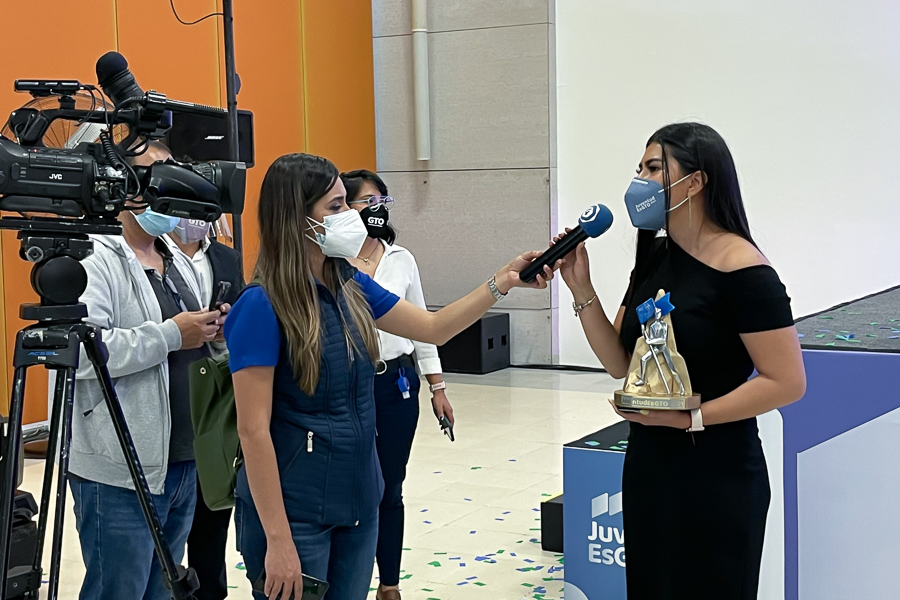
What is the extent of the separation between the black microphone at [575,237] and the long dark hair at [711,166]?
15 centimetres

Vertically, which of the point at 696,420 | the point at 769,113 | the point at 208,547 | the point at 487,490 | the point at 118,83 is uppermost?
the point at 769,113

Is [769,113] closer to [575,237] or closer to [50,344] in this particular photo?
[575,237]

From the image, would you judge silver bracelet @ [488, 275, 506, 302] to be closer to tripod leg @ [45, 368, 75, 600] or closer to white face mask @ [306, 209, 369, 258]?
white face mask @ [306, 209, 369, 258]

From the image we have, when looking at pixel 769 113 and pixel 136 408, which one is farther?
pixel 769 113

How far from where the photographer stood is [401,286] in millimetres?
3426

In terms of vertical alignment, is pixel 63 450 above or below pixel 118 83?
below

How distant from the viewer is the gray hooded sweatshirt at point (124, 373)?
2248 mm

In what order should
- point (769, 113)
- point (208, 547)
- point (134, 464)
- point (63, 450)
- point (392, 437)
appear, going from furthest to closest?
1. point (769, 113)
2. point (392, 437)
3. point (208, 547)
4. point (134, 464)
5. point (63, 450)

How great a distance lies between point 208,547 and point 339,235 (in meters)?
1.36

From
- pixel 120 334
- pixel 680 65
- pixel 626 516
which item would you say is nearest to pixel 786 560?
pixel 626 516

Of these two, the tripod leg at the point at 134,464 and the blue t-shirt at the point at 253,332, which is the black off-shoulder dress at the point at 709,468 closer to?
the blue t-shirt at the point at 253,332

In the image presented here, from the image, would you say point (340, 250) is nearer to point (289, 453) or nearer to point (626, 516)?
point (289, 453)

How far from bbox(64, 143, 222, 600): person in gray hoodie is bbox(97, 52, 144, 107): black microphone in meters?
0.24

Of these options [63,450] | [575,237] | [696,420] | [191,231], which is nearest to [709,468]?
[696,420]
